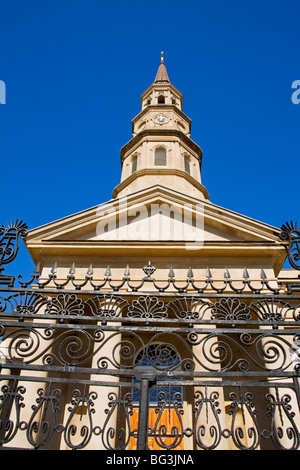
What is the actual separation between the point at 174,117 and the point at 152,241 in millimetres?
16156

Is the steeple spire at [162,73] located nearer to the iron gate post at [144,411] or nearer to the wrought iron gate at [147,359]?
the wrought iron gate at [147,359]

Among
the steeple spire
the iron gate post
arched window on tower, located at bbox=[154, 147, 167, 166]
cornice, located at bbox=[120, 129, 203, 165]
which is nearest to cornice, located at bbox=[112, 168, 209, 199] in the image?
arched window on tower, located at bbox=[154, 147, 167, 166]

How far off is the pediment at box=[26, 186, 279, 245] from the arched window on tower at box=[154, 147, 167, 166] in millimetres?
8170

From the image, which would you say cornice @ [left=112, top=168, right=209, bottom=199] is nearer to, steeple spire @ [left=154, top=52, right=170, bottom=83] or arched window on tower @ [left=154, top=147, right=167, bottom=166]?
arched window on tower @ [left=154, top=147, right=167, bottom=166]

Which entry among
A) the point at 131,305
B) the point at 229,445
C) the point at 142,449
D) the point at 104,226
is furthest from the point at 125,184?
the point at 142,449

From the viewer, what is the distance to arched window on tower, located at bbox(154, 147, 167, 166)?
68.0 ft

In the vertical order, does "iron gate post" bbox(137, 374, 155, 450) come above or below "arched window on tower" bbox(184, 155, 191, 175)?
below

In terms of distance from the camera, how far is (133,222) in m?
12.4

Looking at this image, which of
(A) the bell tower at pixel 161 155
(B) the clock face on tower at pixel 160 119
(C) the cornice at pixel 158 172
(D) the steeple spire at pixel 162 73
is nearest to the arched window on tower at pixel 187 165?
(A) the bell tower at pixel 161 155

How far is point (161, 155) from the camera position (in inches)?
835

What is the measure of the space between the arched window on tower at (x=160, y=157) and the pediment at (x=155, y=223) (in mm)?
8170

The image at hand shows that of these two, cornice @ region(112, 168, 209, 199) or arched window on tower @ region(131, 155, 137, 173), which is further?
arched window on tower @ region(131, 155, 137, 173)
